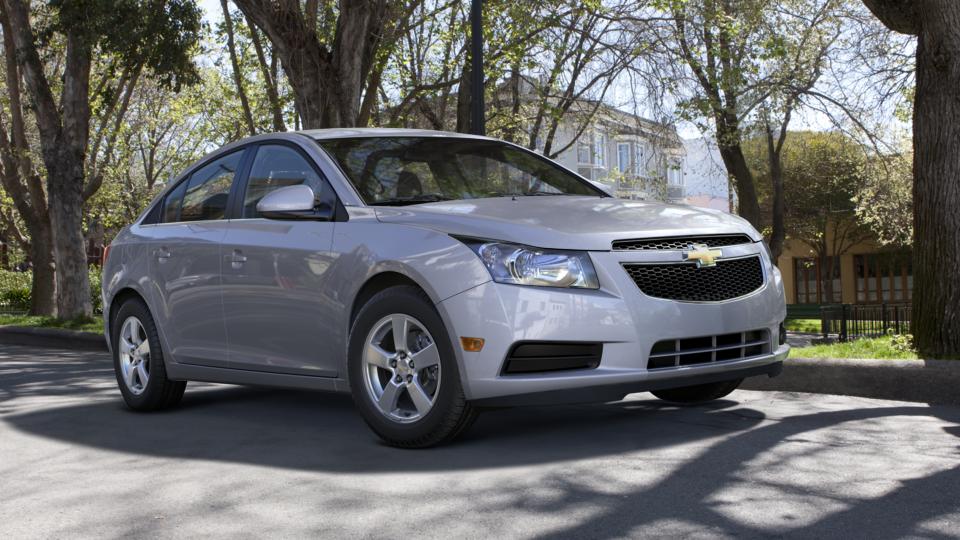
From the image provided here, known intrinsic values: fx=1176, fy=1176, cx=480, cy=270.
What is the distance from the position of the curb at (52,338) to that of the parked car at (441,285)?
8690mm

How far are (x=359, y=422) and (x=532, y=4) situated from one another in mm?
12831

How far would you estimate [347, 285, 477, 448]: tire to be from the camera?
5.51m

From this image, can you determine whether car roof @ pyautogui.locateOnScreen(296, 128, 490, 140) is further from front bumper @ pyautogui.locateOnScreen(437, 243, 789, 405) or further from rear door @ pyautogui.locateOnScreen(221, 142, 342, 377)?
front bumper @ pyautogui.locateOnScreen(437, 243, 789, 405)

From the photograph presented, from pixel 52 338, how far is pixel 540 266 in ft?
45.0

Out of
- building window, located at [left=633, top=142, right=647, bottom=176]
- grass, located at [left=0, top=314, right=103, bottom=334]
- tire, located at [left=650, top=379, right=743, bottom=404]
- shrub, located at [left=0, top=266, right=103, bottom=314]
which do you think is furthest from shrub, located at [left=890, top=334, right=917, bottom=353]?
shrub, located at [left=0, top=266, right=103, bottom=314]

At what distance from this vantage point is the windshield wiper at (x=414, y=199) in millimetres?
6227

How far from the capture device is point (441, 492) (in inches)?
188

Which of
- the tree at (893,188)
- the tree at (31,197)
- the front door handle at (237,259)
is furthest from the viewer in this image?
the tree at (893,188)

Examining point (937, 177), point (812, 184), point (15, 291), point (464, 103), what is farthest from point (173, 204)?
point (812, 184)

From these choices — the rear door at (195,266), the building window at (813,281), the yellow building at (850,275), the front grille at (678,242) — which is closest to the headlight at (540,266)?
the front grille at (678,242)

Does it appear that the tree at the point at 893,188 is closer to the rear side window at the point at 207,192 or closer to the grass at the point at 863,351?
the grass at the point at 863,351

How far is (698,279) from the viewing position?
571cm

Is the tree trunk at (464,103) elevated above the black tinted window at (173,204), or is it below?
above

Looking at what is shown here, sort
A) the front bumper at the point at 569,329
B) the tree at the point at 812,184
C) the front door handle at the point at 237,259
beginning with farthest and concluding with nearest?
the tree at the point at 812,184, the front door handle at the point at 237,259, the front bumper at the point at 569,329
